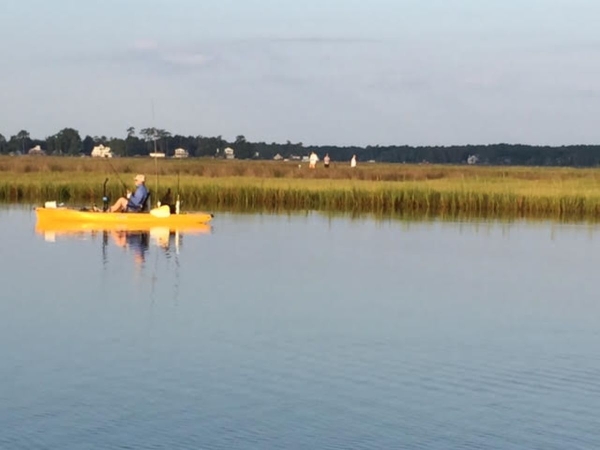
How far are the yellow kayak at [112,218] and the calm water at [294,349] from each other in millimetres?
3886

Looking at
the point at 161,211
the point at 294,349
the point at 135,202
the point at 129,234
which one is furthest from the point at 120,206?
the point at 294,349

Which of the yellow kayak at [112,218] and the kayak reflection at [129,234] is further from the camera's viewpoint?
the yellow kayak at [112,218]

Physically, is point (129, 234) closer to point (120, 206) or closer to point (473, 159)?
point (120, 206)

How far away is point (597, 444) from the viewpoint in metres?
9.78

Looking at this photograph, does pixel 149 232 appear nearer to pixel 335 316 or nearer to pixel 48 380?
pixel 335 316

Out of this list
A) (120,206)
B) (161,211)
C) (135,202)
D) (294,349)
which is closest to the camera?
(294,349)

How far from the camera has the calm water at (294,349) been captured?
993 centimetres

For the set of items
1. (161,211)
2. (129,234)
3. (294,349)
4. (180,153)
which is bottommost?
(294,349)

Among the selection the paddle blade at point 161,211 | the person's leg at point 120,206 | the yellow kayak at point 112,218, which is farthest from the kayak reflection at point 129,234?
the person's leg at point 120,206

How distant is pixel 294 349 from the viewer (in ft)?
42.9

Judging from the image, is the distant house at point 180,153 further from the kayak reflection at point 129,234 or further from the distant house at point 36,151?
the kayak reflection at point 129,234

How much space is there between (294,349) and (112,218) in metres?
15.0

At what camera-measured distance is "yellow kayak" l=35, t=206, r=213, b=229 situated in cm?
2738

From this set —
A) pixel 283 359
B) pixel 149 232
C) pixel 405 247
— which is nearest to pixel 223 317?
pixel 283 359
